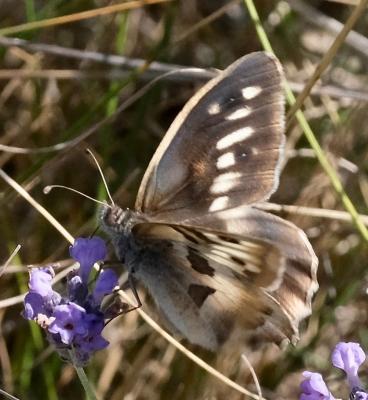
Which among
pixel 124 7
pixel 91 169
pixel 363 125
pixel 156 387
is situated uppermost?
pixel 124 7

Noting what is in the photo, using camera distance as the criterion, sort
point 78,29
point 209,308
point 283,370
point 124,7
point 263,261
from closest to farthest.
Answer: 1. point 263,261
2. point 209,308
3. point 124,7
4. point 283,370
5. point 78,29

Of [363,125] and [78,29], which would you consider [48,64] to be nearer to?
[78,29]

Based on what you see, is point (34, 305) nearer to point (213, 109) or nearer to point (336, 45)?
point (213, 109)

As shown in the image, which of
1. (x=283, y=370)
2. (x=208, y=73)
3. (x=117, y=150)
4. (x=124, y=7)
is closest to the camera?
(x=124, y=7)

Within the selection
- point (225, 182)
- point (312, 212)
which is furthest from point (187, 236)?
point (312, 212)

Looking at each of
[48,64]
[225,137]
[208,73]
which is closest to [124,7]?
[208,73]

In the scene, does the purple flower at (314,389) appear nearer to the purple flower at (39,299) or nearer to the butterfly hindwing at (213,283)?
the butterfly hindwing at (213,283)
